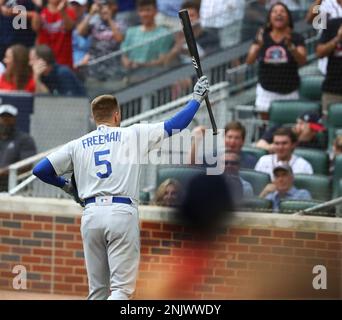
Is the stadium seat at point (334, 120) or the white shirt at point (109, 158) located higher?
the stadium seat at point (334, 120)

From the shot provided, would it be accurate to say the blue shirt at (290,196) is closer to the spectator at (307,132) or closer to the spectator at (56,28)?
the spectator at (307,132)

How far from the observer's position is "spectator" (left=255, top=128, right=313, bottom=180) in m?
11.1

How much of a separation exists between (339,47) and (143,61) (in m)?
2.16

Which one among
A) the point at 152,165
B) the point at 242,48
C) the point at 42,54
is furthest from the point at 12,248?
the point at 242,48

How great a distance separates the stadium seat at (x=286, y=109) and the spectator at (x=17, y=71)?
2.50 metres

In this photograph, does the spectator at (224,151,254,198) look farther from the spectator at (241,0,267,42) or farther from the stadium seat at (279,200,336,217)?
the spectator at (241,0,267,42)

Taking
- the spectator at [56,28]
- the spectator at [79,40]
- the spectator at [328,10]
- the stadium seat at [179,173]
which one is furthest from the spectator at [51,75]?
the spectator at [328,10]

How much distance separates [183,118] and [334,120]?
3.38 meters

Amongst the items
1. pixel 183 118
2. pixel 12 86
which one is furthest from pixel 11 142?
pixel 183 118

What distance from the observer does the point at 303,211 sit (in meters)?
10.6

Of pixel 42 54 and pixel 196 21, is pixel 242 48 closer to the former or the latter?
pixel 196 21

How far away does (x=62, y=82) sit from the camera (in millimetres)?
12617

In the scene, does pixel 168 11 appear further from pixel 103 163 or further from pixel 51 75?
pixel 103 163

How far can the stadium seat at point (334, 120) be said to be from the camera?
1152 cm
